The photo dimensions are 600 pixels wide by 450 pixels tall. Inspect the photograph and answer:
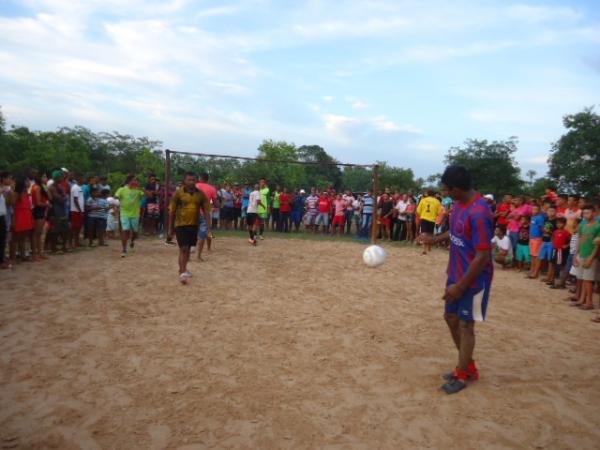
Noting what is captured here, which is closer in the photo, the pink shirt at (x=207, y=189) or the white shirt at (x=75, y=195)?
the pink shirt at (x=207, y=189)

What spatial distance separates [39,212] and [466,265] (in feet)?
29.5

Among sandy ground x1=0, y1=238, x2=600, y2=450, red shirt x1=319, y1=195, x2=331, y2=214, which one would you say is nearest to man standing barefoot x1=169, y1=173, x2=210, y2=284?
sandy ground x1=0, y1=238, x2=600, y2=450

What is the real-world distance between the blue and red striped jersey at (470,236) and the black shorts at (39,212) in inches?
346

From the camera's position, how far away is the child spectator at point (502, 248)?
1245cm

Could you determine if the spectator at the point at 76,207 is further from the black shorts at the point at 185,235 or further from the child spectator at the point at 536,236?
the child spectator at the point at 536,236

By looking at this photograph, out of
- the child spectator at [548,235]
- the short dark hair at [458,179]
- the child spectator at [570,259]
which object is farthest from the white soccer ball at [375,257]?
the child spectator at [548,235]

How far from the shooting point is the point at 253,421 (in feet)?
12.5

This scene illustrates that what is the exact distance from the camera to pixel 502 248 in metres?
12.5

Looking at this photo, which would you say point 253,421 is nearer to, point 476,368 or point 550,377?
point 476,368

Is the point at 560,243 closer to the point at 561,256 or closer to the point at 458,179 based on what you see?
the point at 561,256

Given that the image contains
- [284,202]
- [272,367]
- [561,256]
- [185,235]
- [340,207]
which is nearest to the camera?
[272,367]

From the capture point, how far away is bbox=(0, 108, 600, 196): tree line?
2144 cm

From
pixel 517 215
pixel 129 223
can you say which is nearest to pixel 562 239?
pixel 517 215

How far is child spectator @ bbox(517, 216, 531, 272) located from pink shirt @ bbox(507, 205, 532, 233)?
159mm
